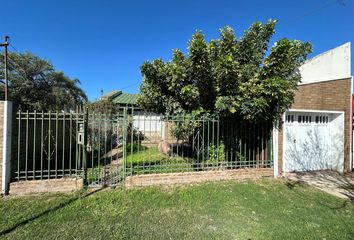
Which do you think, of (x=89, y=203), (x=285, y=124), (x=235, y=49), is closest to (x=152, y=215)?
(x=89, y=203)

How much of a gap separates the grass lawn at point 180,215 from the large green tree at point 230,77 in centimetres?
244

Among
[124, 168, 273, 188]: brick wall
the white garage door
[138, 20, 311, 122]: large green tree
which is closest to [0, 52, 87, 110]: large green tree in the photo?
[138, 20, 311, 122]: large green tree

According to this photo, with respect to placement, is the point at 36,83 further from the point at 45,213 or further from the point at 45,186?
the point at 45,213

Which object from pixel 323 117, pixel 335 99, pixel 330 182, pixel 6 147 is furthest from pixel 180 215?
pixel 335 99

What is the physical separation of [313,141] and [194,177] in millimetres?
5339

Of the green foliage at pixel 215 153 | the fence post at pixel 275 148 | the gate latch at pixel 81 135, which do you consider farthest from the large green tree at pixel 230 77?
the gate latch at pixel 81 135

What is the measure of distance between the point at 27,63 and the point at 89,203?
19.9m

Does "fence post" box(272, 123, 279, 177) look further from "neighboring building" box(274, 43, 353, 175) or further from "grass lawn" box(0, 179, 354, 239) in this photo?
"grass lawn" box(0, 179, 354, 239)

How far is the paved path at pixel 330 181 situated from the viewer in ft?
20.0

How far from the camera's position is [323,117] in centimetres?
875

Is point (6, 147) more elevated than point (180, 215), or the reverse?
point (6, 147)

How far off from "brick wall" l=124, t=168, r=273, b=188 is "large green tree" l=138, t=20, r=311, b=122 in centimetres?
174

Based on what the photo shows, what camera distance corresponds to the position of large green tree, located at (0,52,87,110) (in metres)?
18.2

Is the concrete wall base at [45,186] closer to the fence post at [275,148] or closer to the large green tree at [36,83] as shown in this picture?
the fence post at [275,148]
